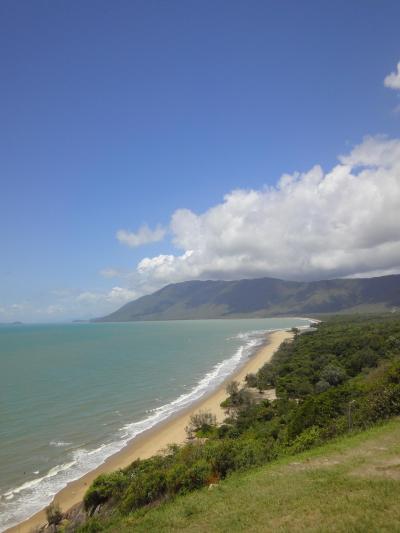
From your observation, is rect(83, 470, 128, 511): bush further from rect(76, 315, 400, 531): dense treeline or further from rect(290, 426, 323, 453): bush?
rect(290, 426, 323, 453): bush

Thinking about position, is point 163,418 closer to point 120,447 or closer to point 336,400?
point 120,447

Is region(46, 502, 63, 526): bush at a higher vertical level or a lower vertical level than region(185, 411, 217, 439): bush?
higher

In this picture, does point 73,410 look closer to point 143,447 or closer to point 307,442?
point 143,447

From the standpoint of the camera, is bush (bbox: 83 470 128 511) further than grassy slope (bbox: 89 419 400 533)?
Yes

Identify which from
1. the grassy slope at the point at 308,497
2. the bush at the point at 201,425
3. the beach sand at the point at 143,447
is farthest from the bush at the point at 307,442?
the bush at the point at 201,425

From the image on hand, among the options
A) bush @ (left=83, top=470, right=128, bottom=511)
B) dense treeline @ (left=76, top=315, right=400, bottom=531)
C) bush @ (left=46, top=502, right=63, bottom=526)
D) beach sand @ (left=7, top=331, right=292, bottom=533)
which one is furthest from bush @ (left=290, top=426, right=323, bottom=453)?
beach sand @ (left=7, top=331, right=292, bottom=533)

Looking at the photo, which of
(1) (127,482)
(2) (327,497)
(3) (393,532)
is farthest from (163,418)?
(3) (393,532)

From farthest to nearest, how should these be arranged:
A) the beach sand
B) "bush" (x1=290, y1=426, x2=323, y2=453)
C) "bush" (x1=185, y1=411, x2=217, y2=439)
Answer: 1. "bush" (x1=185, y1=411, x2=217, y2=439)
2. the beach sand
3. "bush" (x1=290, y1=426, x2=323, y2=453)

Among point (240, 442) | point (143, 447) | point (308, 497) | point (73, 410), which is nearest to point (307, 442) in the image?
point (240, 442)
